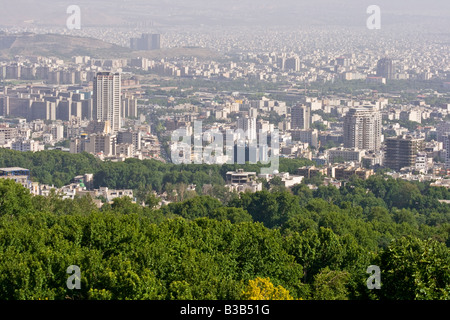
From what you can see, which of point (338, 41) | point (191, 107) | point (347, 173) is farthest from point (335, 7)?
point (347, 173)

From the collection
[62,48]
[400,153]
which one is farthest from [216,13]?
[400,153]

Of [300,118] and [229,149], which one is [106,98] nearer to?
[300,118]

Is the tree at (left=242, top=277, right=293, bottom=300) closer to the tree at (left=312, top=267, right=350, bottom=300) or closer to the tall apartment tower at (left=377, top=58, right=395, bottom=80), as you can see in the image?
the tree at (left=312, top=267, right=350, bottom=300)

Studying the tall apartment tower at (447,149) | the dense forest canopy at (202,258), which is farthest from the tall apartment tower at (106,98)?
the dense forest canopy at (202,258)

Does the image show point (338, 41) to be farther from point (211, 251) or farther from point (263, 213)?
point (211, 251)

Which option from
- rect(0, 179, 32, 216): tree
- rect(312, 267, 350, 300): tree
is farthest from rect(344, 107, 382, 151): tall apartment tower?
rect(312, 267, 350, 300): tree

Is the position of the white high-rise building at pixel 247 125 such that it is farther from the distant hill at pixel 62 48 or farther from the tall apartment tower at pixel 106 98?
the distant hill at pixel 62 48
